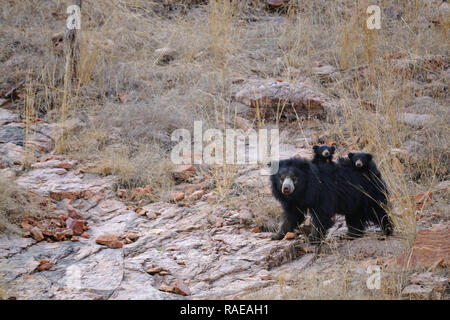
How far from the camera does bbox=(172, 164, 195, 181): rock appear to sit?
19.3 ft

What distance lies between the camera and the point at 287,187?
4.35 meters

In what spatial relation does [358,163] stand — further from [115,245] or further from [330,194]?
[115,245]

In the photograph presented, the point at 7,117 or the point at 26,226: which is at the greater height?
the point at 7,117

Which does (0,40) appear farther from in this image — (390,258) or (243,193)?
(390,258)

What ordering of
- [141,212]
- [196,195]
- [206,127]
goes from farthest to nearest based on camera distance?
[206,127] < [196,195] < [141,212]

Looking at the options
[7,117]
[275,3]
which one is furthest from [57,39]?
[275,3]

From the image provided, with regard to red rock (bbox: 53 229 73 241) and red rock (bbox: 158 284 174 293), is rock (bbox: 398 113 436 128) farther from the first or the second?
red rock (bbox: 53 229 73 241)

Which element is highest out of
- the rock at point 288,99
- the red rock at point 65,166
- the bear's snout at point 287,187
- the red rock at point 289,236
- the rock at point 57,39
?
the rock at point 57,39

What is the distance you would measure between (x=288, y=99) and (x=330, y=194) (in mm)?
2837

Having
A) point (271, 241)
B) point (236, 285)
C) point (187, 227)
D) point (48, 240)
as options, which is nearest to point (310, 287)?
point (236, 285)

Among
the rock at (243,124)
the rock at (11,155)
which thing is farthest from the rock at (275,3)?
the rock at (11,155)

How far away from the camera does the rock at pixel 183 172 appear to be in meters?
5.88

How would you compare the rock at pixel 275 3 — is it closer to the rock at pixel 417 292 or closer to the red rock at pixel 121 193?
the red rock at pixel 121 193

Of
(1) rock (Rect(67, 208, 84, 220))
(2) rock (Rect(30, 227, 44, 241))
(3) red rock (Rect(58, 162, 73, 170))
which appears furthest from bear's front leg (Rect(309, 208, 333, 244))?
(3) red rock (Rect(58, 162, 73, 170))
